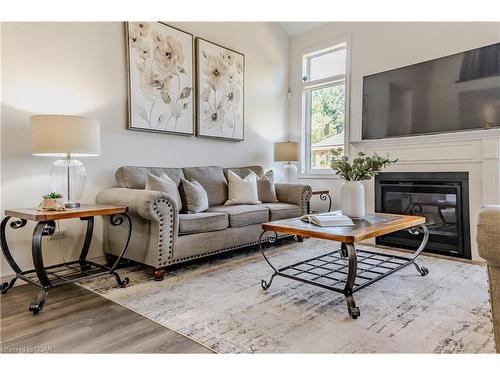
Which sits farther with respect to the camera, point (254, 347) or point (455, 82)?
point (455, 82)

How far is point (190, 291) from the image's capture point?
7.60 ft

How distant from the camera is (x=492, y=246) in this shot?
3.76ft

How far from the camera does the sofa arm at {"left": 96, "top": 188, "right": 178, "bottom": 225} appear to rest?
2441 millimetres

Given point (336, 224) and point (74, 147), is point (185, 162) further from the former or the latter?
point (336, 224)

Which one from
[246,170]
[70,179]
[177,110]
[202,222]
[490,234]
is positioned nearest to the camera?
[490,234]

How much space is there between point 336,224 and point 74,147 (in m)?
1.88

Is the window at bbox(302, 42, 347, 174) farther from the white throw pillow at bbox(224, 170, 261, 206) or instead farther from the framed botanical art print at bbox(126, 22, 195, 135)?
the framed botanical art print at bbox(126, 22, 195, 135)

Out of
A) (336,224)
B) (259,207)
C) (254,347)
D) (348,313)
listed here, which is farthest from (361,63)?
(254,347)

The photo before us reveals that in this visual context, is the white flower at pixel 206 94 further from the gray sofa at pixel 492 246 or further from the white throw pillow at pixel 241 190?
the gray sofa at pixel 492 246

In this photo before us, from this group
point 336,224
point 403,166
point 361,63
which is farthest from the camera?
point 361,63

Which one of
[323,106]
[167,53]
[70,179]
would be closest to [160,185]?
[70,179]

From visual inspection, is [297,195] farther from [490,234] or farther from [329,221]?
[490,234]

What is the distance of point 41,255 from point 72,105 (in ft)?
4.53
